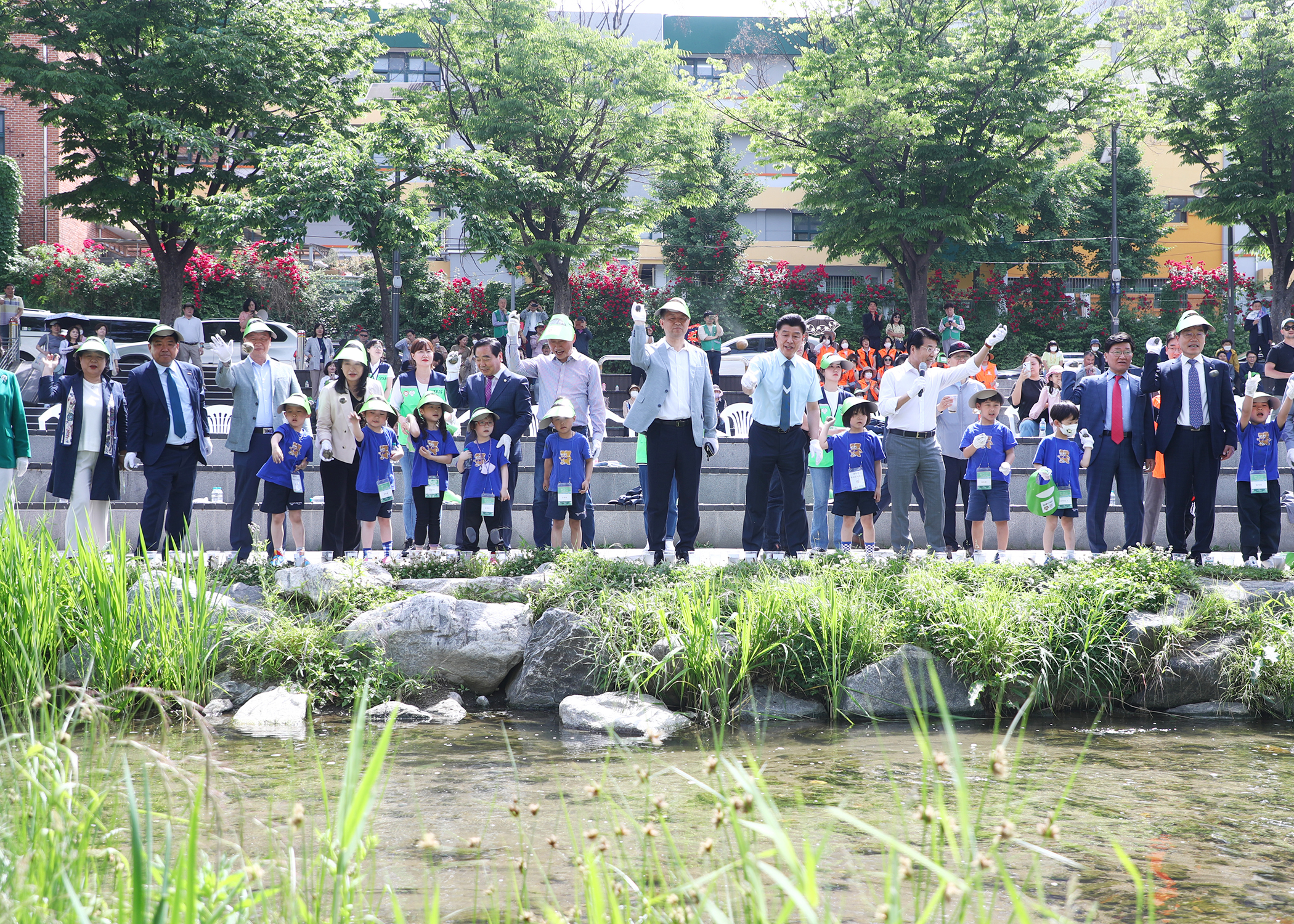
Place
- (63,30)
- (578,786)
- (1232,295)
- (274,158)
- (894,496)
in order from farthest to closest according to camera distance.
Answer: (1232,295)
(63,30)
(274,158)
(894,496)
(578,786)

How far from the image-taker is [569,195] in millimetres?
25125

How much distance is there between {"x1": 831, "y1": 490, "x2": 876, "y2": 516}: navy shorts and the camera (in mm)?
9352

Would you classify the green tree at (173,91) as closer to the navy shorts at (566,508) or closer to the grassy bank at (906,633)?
the navy shorts at (566,508)

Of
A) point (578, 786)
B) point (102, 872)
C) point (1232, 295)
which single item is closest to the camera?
point (102, 872)

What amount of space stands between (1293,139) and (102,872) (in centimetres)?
2776

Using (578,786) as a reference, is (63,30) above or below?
above

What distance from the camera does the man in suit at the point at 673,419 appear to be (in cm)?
812

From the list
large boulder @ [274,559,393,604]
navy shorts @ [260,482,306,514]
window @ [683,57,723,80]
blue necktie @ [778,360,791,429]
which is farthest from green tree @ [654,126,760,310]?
large boulder @ [274,559,393,604]

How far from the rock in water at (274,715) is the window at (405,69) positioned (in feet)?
132

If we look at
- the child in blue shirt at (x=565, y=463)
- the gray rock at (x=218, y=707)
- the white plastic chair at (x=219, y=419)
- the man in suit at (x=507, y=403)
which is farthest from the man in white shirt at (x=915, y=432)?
the white plastic chair at (x=219, y=419)

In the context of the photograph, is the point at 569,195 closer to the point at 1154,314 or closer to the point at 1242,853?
the point at 1154,314

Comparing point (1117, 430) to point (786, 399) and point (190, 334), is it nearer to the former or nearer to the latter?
point (786, 399)

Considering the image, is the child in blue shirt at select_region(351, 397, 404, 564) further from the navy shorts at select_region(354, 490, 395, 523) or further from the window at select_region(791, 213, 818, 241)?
the window at select_region(791, 213, 818, 241)

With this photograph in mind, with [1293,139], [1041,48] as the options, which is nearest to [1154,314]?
[1293,139]
